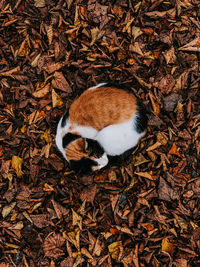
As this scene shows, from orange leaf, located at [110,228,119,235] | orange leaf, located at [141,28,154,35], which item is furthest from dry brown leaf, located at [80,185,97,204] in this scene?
orange leaf, located at [141,28,154,35]

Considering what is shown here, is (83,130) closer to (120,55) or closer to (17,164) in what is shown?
(17,164)

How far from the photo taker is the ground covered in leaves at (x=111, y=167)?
3029 mm

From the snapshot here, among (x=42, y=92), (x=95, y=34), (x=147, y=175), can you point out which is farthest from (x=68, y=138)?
(x=95, y=34)

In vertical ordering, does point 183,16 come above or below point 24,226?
above

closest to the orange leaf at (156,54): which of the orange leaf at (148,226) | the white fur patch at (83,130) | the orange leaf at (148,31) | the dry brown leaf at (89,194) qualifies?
the orange leaf at (148,31)

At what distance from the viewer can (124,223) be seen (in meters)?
3.09

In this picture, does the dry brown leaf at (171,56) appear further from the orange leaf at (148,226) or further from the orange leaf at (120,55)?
the orange leaf at (148,226)

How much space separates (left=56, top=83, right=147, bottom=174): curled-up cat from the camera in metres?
2.72

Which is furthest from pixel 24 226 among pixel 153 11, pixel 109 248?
pixel 153 11

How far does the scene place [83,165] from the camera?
272cm

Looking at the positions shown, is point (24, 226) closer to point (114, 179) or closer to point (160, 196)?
point (114, 179)

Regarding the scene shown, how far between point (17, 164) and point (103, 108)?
159cm

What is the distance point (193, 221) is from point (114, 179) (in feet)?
3.75

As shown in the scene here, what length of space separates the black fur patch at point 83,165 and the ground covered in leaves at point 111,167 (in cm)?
54
